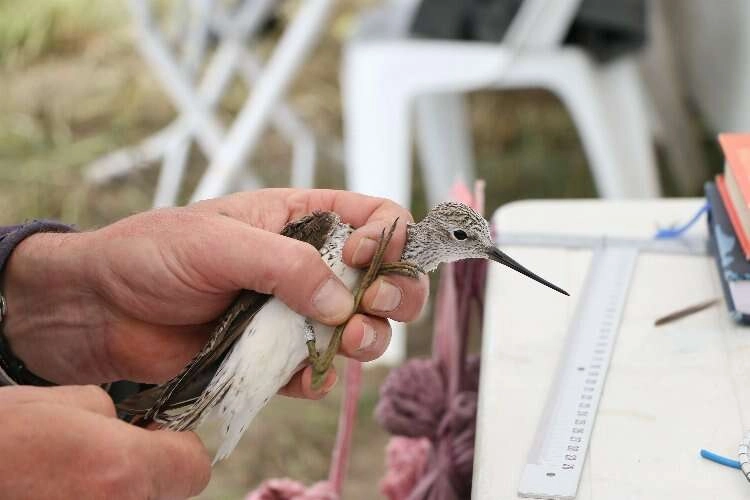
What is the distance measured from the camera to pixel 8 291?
3.57ft

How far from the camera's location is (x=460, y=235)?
3.03 feet

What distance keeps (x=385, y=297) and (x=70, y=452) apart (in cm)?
29

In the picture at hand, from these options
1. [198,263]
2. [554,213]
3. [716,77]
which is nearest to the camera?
[198,263]

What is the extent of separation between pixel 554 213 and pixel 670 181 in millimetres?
1789

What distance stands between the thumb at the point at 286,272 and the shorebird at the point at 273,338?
0.09 feet

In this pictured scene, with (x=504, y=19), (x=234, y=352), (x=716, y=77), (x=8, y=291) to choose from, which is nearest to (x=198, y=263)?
(x=234, y=352)

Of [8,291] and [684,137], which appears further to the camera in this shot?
[684,137]

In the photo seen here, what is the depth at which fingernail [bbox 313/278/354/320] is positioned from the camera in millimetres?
853

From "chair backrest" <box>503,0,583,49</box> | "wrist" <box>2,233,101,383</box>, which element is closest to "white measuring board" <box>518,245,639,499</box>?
"wrist" <box>2,233,101,383</box>

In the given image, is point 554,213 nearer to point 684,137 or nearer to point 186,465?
point 186,465

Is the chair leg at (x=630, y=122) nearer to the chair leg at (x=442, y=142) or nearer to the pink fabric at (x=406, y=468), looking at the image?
the chair leg at (x=442, y=142)

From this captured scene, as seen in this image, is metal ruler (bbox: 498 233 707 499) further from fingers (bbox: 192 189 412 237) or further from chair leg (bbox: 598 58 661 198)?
chair leg (bbox: 598 58 661 198)

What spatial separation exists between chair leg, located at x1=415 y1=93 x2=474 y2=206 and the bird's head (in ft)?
5.34

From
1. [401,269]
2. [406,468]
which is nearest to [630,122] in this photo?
[406,468]
